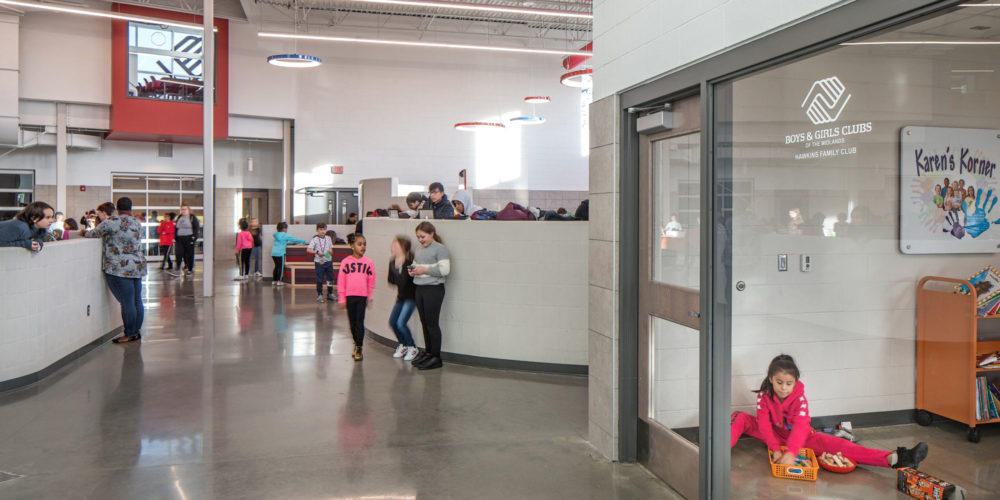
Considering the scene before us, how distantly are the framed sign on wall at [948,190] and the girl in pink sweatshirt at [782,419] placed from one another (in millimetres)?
941

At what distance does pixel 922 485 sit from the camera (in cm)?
225

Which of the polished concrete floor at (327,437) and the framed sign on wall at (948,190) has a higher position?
the framed sign on wall at (948,190)

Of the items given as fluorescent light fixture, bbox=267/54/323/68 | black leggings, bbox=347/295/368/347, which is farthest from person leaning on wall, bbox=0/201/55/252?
fluorescent light fixture, bbox=267/54/323/68

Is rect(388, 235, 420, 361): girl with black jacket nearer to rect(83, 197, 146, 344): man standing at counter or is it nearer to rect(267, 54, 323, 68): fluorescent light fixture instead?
rect(83, 197, 146, 344): man standing at counter

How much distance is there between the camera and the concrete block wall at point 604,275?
392cm

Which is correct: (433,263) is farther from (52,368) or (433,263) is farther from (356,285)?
(52,368)

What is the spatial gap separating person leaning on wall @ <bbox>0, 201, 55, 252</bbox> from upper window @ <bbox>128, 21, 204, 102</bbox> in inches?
461

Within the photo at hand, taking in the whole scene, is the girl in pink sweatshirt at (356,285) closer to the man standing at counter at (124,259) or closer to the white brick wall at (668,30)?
the man standing at counter at (124,259)

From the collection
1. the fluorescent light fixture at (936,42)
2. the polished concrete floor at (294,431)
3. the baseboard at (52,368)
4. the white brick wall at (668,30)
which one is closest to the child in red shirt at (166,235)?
the baseboard at (52,368)

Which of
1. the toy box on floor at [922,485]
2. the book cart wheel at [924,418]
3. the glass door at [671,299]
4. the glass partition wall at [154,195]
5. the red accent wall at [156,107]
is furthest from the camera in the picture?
the glass partition wall at [154,195]

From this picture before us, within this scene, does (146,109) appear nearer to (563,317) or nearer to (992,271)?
(563,317)

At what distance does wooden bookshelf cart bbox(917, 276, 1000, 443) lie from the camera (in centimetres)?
204

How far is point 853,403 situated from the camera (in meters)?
2.74

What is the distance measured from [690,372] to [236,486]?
239 centimetres
